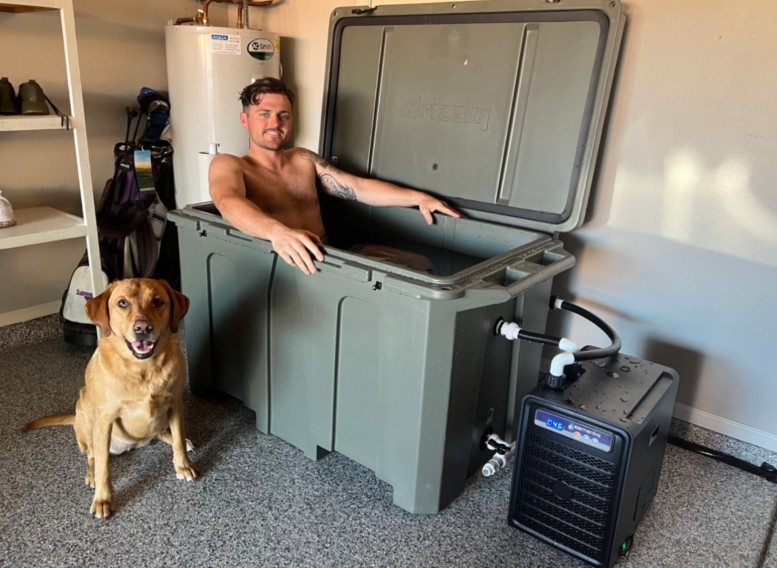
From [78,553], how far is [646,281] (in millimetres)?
1597

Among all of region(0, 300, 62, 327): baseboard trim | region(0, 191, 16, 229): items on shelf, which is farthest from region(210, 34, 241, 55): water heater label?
region(0, 300, 62, 327): baseboard trim

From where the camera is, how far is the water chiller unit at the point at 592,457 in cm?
126

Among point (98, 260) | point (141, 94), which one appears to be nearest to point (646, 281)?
point (98, 260)

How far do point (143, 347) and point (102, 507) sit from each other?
0.40m

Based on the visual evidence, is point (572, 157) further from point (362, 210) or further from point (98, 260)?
point (98, 260)

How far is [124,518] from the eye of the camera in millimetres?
1457

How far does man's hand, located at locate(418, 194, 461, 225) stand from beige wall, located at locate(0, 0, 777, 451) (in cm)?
37

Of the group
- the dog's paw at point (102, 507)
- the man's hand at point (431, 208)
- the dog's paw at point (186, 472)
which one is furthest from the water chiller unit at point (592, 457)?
the dog's paw at point (102, 507)

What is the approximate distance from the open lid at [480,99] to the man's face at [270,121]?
0.30 meters

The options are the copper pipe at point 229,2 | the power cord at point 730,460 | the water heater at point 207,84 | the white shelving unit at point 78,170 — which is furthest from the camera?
the copper pipe at point 229,2

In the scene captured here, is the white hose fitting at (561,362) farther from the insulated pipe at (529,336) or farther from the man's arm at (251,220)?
the man's arm at (251,220)

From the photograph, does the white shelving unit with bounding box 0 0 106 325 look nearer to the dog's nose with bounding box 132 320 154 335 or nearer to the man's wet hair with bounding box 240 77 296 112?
the man's wet hair with bounding box 240 77 296 112

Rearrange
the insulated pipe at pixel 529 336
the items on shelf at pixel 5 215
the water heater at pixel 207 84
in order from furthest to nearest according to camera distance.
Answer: the water heater at pixel 207 84 → the items on shelf at pixel 5 215 → the insulated pipe at pixel 529 336

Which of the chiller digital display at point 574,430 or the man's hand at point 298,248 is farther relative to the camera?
the man's hand at point 298,248
